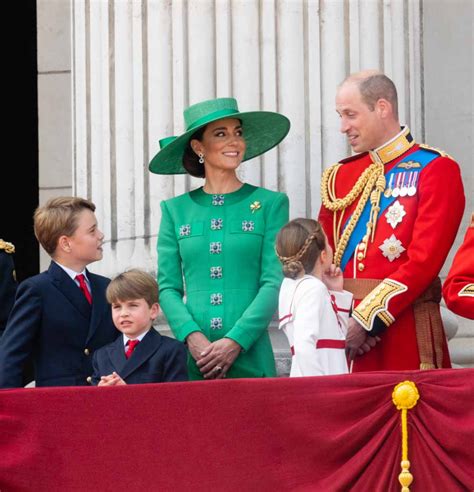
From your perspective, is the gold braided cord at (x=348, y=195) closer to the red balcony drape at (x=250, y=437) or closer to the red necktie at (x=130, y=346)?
the red necktie at (x=130, y=346)

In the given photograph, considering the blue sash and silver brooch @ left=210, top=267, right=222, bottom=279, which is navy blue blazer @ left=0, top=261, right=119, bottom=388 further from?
the blue sash

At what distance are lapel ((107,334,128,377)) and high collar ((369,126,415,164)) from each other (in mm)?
1215

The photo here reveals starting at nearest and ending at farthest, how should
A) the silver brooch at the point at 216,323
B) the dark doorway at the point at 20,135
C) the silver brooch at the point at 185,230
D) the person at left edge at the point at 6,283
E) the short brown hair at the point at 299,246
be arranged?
the short brown hair at the point at 299,246
the silver brooch at the point at 216,323
the silver brooch at the point at 185,230
the person at left edge at the point at 6,283
the dark doorway at the point at 20,135

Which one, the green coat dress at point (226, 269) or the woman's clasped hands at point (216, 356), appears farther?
the green coat dress at point (226, 269)

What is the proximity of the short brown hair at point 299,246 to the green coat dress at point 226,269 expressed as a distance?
410 millimetres

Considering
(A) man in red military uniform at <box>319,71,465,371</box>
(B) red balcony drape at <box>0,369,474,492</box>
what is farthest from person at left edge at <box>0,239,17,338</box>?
(B) red balcony drape at <box>0,369,474,492</box>

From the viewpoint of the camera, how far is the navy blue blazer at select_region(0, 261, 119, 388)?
6.48 metres

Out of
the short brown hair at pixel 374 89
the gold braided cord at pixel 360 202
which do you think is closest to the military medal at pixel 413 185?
the gold braided cord at pixel 360 202

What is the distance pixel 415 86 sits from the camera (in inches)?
301

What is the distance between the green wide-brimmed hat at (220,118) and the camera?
6883 mm

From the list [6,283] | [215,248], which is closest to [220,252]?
[215,248]

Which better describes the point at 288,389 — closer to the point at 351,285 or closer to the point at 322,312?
the point at 322,312

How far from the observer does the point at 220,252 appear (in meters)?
6.76

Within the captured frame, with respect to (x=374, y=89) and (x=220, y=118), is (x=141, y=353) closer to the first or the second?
(x=220, y=118)
